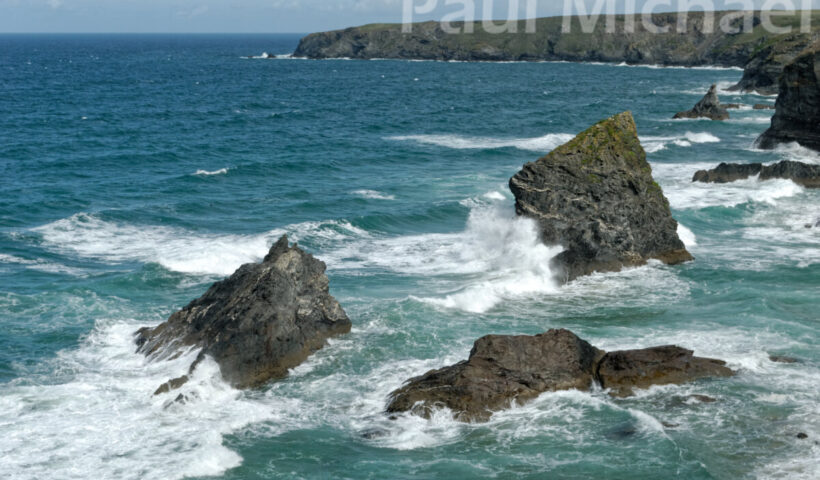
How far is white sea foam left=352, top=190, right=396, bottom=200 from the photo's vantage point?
43.7 metres

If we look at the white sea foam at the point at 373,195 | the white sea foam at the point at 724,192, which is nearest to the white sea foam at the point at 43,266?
the white sea foam at the point at 373,195

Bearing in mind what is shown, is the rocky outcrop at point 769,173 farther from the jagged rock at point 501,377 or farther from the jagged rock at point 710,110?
the jagged rock at point 710,110

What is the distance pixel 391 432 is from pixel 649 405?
17.9 ft

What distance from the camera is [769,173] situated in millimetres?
42219

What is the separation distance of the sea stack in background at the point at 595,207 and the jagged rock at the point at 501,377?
911 cm

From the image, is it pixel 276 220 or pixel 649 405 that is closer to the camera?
pixel 649 405

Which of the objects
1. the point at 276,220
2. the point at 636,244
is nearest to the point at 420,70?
the point at 276,220

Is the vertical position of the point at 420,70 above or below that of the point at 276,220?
above

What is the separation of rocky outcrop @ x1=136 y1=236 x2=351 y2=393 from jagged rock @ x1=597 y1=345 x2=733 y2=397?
7.51m

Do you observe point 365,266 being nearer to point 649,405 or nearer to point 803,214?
point 649,405

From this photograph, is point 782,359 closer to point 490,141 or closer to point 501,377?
point 501,377

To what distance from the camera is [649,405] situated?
1770 cm

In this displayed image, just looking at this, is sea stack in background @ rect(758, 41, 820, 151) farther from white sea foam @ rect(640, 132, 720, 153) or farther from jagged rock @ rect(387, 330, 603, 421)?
jagged rock @ rect(387, 330, 603, 421)

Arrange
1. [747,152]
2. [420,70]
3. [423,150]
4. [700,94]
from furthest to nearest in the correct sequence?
[420,70]
[700,94]
[423,150]
[747,152]
